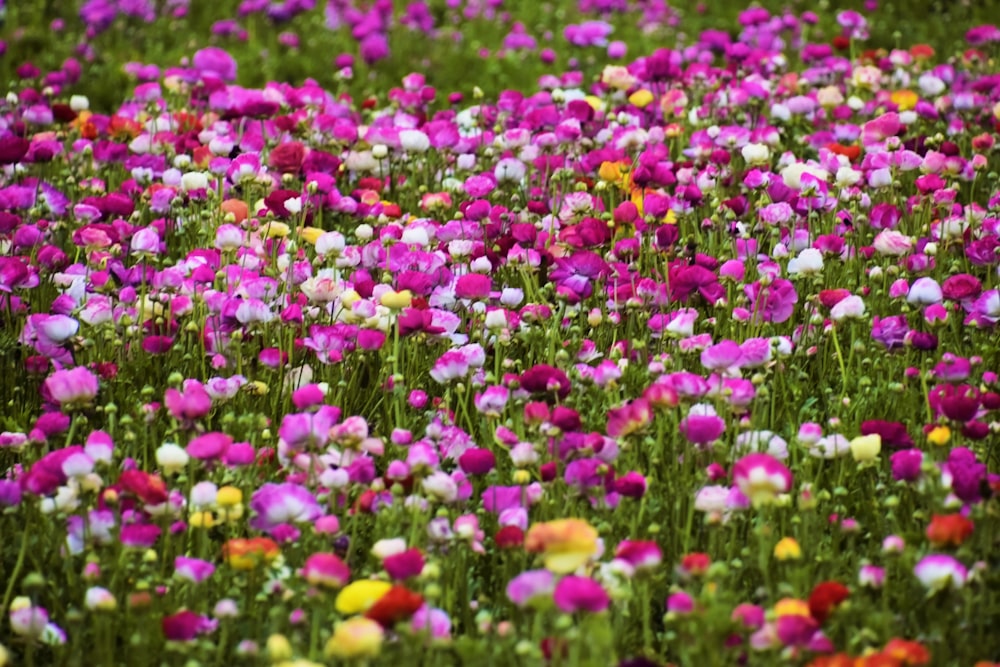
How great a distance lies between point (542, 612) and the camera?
189cm

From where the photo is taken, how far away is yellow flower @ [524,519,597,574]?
1.86 m

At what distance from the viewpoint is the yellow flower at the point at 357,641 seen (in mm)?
1693

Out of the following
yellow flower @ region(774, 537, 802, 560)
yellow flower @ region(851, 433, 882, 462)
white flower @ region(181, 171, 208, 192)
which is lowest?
yellow flower @ region(774, 537, 802, 560)

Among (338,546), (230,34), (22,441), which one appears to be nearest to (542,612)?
(338,546)

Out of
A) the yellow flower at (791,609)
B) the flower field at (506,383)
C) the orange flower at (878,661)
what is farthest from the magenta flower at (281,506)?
the orange flower at (878,661)

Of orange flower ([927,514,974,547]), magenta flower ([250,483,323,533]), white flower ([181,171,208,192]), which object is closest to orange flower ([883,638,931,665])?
orange flower ([927,514,974,547])

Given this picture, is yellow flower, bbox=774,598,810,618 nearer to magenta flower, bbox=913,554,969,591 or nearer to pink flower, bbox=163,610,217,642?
magenta flower, bbox=913,554,969,591

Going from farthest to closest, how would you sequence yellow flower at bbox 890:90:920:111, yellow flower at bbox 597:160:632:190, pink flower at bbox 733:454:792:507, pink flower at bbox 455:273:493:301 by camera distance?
yellow flower at bbox 890:90:920:111
yellow flower at bbox 597:160:632:190
pink flower at bbox 455:273:493:301
pink flower at bbox 733:454:792:507

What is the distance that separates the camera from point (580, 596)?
1.79m

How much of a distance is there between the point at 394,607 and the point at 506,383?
2.94 feet

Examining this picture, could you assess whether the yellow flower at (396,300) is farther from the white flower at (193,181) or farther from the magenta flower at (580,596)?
the white flower at (193,181)

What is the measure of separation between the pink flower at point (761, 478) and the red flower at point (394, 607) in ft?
1.93

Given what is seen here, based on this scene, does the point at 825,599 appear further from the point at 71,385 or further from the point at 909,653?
the point at 71,385

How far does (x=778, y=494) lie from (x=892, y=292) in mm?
1006
